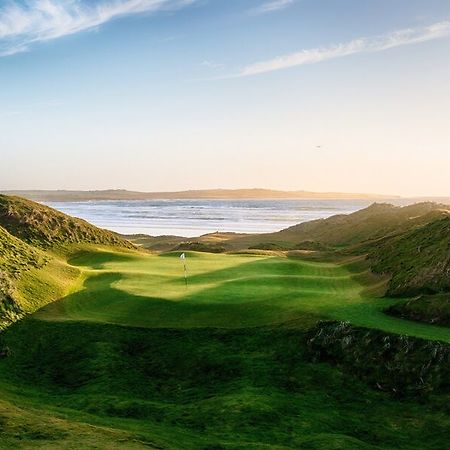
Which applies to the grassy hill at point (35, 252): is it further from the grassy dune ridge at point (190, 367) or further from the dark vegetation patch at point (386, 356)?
the dark vegetation patch at point (386, 356)

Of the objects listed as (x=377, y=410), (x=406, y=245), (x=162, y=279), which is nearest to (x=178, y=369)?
(x=377, y=410)

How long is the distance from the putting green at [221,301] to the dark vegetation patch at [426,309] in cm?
64

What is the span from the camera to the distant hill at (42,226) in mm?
49875

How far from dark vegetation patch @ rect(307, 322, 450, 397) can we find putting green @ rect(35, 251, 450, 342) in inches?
37.0

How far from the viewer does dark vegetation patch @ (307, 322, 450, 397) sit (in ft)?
66.6

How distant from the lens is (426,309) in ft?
82.6

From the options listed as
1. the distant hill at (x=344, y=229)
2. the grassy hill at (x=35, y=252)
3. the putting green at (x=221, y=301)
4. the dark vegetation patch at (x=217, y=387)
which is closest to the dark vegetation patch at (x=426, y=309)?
the putting green at (x=221, y=301)

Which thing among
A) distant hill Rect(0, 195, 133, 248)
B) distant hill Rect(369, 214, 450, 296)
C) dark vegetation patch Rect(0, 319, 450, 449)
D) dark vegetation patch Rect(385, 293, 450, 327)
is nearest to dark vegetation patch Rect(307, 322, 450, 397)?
dark vegetation patch Rect(0, 319, 450, 449)

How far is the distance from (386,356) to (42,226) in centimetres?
3920

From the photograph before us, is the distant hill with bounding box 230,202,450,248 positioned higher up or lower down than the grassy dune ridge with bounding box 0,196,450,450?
higher up

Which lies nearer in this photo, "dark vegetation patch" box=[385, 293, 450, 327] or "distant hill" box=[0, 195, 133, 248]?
"dark vegetation patch" box=[385, 293, 450, 327]

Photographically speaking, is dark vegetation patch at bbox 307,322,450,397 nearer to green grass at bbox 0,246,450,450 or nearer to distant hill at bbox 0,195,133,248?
green grass at bbox 0,246,450,450

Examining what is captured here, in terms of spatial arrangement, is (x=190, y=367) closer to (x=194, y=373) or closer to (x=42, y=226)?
(x=194, y=373)

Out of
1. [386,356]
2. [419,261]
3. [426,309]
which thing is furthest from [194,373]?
[419,261]
